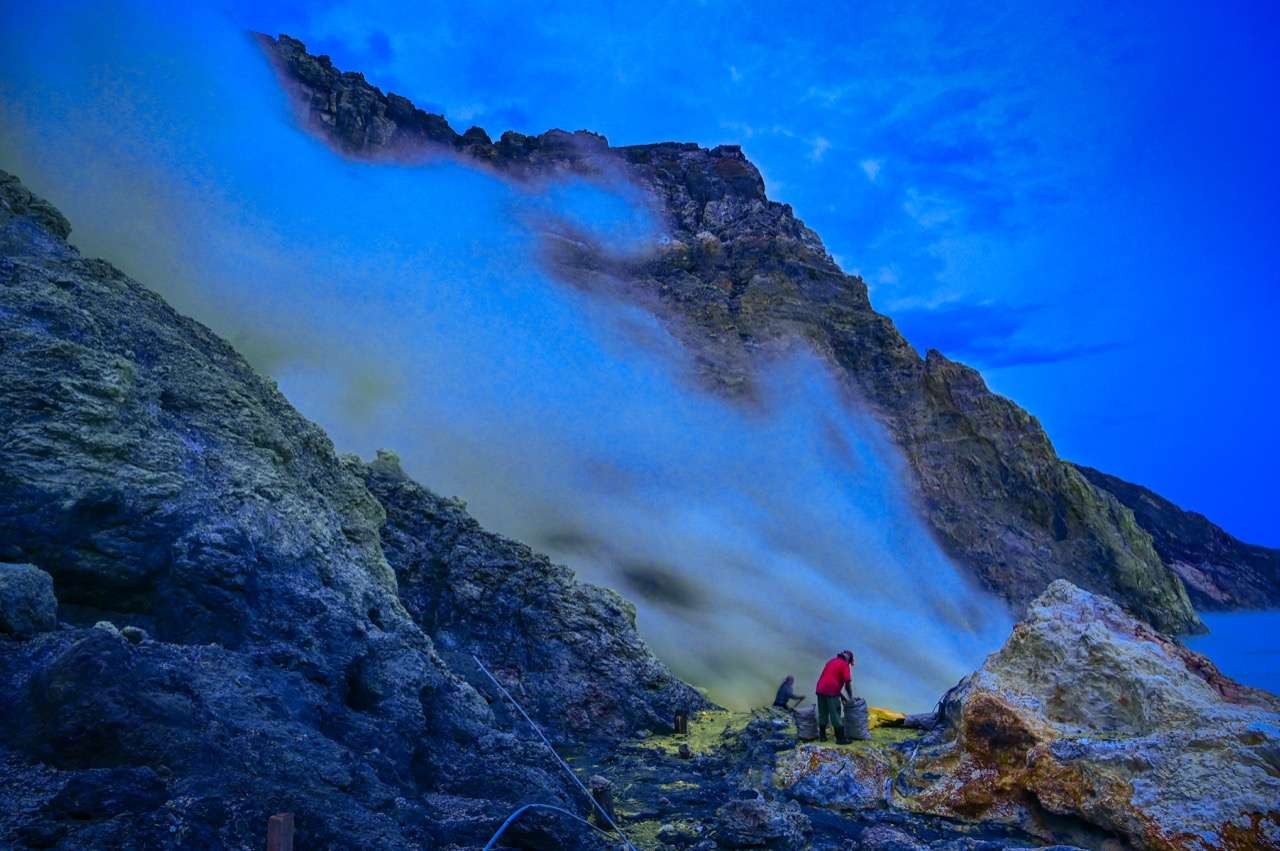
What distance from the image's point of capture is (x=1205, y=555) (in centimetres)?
8144

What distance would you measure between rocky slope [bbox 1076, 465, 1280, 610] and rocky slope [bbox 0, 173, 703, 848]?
77580mm

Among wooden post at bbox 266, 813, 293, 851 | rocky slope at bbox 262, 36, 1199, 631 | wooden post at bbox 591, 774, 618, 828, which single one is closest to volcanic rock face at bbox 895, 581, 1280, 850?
wooden post at bbox 591, 774, 618, 828

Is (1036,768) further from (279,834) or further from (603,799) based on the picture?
(279,834)

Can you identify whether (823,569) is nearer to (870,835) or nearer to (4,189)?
(870,835)

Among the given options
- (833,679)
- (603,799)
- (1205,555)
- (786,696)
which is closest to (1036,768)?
(833,679)

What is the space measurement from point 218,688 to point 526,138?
44052 mm

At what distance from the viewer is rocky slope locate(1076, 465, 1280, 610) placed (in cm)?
7662

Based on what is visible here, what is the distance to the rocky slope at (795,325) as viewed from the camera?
39.4 metres

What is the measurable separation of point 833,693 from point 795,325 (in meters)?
31.7

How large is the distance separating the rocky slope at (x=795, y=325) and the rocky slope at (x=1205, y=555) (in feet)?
116

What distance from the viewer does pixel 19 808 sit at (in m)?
4.25

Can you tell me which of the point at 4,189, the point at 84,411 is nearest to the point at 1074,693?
the point at 84,411

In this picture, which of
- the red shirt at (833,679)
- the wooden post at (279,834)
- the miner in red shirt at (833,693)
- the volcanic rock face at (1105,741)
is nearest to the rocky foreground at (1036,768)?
the volcanic rock face at (1105,741)

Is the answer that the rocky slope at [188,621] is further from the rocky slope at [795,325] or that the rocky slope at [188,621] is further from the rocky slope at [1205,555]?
the rocky slope at [1205,555]
